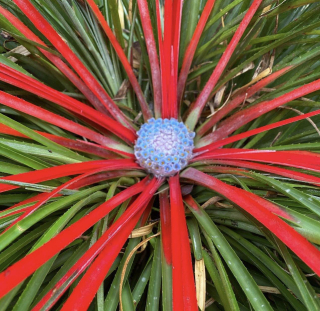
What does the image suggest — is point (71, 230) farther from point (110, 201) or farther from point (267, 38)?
point (267, 38)

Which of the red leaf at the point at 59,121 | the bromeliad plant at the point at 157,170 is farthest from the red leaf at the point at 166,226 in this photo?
the red leaf at the point at 59,121

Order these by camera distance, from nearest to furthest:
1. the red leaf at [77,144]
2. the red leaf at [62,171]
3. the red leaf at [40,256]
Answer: the red leaf at [40,256] → the red leaf at [62,171] → the red leaf at [77,144]

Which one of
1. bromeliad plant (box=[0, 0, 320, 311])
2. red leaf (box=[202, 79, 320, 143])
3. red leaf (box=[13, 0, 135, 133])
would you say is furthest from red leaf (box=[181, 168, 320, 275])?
red leaf (box=[13, 0, 135, 133])

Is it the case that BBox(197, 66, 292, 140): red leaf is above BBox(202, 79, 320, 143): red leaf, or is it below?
above

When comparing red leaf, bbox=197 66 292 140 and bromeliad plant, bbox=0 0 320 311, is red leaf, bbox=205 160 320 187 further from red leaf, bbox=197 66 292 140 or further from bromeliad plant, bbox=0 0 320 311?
red leaf, bbox=197 66 292 140

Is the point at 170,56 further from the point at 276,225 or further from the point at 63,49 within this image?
the point at 276,225

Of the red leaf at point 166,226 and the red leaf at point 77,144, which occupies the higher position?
the red leaf at point 77,144

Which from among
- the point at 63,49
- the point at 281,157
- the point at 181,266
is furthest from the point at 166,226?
the point at 63,49

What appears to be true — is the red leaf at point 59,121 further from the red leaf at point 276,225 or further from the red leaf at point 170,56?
the red leaf at point 276,225
